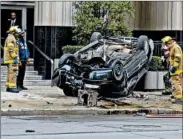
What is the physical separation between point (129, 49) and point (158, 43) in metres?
5.21

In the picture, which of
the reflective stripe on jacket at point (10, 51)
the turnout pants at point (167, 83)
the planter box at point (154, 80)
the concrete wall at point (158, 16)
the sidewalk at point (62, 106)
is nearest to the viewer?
the sidewalk at point (62, 106)

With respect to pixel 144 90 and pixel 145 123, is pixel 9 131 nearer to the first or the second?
pixel 145 123

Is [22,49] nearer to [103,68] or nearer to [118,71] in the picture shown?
[103,68]

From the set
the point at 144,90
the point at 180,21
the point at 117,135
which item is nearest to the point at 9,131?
the point at 117,135

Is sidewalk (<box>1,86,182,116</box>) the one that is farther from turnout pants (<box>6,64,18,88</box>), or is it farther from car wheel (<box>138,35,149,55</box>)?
car wheel (<box>138,35,149,55</box>)

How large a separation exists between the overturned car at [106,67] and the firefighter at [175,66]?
23.8 inches

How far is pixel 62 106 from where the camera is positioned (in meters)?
14.8

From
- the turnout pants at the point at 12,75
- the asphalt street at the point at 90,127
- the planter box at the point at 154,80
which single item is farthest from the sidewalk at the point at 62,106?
the planter box at the point at 154,80

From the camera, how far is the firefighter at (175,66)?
17094 mm

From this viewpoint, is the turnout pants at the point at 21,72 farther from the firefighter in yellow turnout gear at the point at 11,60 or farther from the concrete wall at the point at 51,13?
the concrete wall at the point at 51,13

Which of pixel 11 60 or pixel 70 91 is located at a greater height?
pixel 11 60

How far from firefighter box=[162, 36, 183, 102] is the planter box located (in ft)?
11.7

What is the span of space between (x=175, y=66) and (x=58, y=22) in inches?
277

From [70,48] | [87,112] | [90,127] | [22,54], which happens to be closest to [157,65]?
[70,48]
